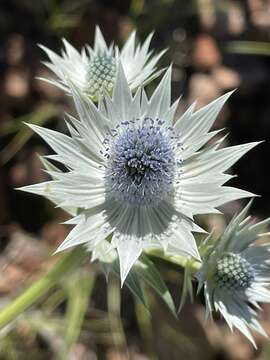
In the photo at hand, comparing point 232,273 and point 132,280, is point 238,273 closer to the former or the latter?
point 232,273

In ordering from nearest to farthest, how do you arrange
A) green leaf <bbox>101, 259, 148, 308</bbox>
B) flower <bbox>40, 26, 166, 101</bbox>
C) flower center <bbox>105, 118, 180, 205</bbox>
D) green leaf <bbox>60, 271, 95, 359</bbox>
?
green leaf <bbox>101, 259, 148, 308</bbox> < flower center <bbox>105, 118, 180, 205</bbox> < flower <bbox>40, 26, 166, 101</bbox> < green leaf <bbox>60, 271, 95, 359</bbox>

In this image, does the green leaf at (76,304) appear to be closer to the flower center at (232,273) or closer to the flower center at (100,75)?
the flower center at (232,273)

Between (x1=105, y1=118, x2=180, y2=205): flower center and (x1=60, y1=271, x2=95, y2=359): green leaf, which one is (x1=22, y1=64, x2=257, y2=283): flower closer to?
(x1=105, y1=118, x2=180, y2=205): flower center

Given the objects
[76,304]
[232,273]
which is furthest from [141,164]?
[76,304]

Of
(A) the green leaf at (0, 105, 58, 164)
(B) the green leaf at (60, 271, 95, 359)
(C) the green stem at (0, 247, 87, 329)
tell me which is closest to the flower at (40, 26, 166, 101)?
(C) the green stem at (0, 247, 87, 329)

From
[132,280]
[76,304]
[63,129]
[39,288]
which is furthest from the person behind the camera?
[63,129]

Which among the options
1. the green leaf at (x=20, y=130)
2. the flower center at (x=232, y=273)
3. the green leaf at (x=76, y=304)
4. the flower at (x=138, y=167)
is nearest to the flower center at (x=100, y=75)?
the flower at (x=138, y=167)
